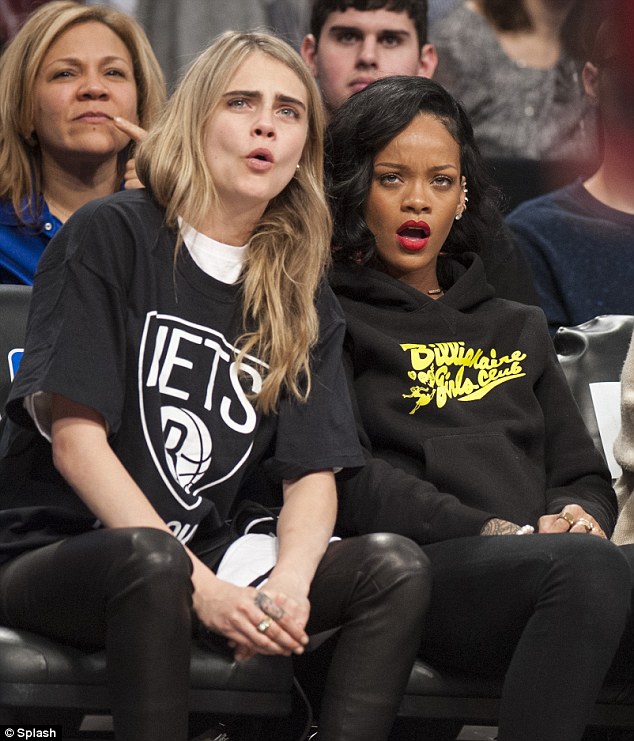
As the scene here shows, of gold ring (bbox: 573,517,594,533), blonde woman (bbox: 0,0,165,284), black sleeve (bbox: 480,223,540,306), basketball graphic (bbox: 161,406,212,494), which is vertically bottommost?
gold ring (bbox: 573,517,594,533)

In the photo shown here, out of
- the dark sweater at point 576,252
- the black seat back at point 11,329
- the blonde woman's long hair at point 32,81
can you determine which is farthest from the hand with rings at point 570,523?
the blonde woman's long hair at point 32,81

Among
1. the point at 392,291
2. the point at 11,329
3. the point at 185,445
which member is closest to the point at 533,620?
the point at 185,445

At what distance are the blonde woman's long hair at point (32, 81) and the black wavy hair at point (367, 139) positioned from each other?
46 centimetres

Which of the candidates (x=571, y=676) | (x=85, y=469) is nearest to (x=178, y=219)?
(x=85, y=469)

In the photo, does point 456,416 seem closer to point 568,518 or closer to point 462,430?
point 462,430

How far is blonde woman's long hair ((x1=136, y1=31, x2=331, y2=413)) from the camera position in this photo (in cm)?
177

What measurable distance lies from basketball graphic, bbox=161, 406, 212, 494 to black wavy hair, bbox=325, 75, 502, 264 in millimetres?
502

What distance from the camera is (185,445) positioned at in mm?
1697

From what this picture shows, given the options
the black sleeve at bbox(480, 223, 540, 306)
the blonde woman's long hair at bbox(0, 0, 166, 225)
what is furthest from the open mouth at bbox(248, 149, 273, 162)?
the black sleeve at bbox(480, 223, 540, 306)

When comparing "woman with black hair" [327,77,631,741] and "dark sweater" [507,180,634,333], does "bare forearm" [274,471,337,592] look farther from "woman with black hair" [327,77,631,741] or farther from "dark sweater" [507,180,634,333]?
"dark sweater" [507,180,634,333]

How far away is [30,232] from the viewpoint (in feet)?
7.74

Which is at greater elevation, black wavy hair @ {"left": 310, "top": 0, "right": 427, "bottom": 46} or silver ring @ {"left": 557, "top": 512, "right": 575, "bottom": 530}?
black wavy hair @ {"left": 310, "top": 0, "right": 427, "bottom": 46}

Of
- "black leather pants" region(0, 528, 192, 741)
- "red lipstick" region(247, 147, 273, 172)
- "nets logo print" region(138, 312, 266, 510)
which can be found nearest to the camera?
"black leather pants" region(0, 528, 192, 741)

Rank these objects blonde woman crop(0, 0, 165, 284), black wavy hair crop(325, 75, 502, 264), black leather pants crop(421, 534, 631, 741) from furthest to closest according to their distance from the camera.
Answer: blonde woman crop(0, 0, 165, 284), black wavy hair crop(325, 75, 502, 264), black leather pants crop(421, 534, 631, 741)
